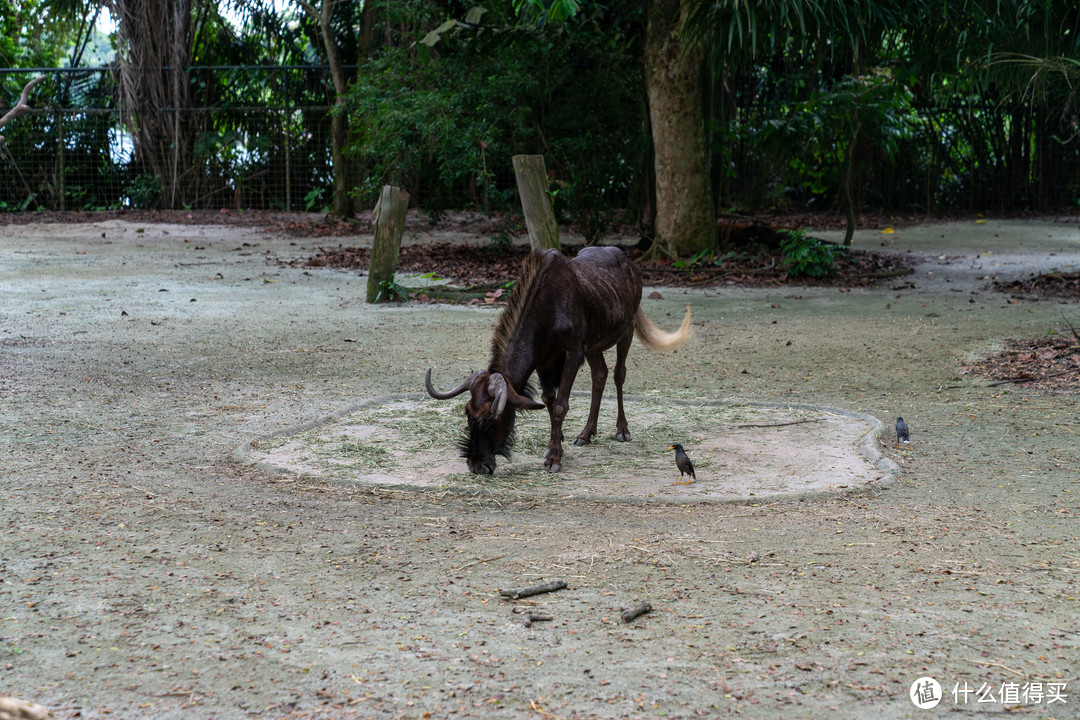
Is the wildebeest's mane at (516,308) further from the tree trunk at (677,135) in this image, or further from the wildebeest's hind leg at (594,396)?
the tree trunk at (677,135)

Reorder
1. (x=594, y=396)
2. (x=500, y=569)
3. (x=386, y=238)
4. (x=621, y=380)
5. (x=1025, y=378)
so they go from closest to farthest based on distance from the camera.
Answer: (x=500, y=569) → (x=594, y=396) → (x=621, y=380) → (x=1025, y=378) → (x=386, y=238)

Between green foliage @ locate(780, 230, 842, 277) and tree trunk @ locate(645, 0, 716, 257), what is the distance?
127 cm

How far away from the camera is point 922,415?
654cm

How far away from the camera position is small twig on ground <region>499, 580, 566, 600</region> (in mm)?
3715

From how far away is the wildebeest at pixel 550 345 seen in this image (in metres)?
5.08

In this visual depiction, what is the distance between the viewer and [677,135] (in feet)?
44.5

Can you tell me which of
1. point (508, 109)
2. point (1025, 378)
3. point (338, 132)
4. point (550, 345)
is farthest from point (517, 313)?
point (338, 132)

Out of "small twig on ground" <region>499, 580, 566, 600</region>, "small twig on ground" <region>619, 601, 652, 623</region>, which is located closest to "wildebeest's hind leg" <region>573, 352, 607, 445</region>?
"small twig on ground" <region>499, 580, 566, 600</region>

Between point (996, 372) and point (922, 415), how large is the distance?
145 centimetres

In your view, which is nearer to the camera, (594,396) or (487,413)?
(487,413)

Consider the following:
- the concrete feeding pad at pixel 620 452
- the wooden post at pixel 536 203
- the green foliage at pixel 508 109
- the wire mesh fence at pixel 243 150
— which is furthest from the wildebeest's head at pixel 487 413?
the wire mesh fence at pixel 243 150

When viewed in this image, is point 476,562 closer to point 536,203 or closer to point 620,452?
point 620,452

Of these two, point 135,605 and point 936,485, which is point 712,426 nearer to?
point 936,485

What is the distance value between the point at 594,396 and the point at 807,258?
744cm
